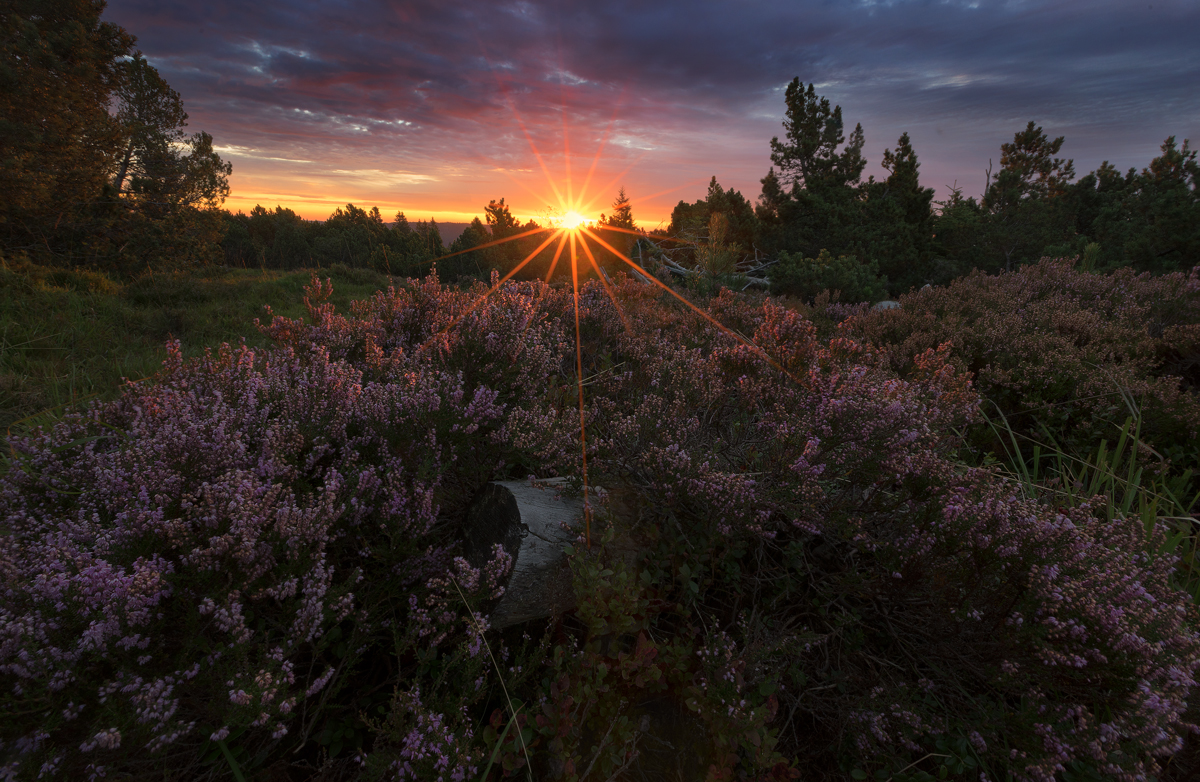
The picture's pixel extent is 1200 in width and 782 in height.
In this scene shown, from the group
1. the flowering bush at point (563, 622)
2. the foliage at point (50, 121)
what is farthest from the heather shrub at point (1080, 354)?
the foliage at point (50, 121)

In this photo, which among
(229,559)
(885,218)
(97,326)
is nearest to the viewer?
(229,559)

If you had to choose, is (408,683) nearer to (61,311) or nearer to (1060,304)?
(61,311)

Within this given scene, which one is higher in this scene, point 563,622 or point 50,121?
point 50,121

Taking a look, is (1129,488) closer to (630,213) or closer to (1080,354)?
(1080,354)

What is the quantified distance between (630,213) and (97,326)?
17.7 meters

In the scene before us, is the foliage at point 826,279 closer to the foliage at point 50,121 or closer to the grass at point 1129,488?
the grass at point 1129,488

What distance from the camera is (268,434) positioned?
85.5 inches

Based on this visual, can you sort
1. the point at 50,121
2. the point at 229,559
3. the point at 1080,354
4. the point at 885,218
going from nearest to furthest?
the point at 229,559
the point at 1080,354
the point at 50,121
the point at 885,218

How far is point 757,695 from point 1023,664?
1049 millimetres

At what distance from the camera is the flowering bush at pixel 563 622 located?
1.54 m

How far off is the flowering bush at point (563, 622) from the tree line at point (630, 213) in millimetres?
5897

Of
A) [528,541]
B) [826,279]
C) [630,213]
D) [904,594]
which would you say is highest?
[630,213]

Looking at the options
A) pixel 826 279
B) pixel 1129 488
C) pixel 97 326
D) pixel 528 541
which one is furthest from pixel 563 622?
pixel 826 279

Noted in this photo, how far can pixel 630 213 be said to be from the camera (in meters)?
20.9
